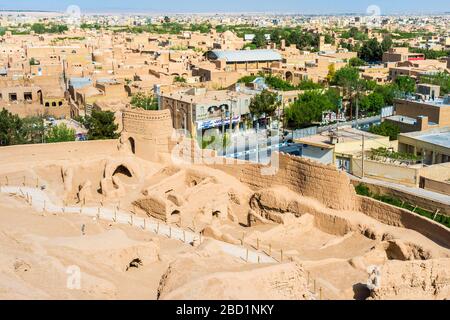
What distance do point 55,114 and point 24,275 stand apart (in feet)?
104

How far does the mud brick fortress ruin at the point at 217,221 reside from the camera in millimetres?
13203

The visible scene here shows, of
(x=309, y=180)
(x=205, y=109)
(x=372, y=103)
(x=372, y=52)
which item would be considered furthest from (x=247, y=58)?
(x=309, y=180)

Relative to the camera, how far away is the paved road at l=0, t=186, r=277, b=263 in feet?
55.8

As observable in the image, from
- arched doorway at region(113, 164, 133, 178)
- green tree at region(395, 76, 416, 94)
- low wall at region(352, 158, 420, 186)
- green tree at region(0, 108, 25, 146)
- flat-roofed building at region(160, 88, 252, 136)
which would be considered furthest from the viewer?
green tree at region(395, 76, 416, 94)

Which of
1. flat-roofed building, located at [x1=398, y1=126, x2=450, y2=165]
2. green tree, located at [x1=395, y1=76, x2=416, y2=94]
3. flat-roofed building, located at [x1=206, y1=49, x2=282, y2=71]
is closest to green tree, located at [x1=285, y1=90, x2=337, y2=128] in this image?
green tree, located at [x1=395, y1=76, x2=416, y2=94]

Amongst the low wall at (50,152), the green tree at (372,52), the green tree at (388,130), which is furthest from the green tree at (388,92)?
the green tree at (372,52)

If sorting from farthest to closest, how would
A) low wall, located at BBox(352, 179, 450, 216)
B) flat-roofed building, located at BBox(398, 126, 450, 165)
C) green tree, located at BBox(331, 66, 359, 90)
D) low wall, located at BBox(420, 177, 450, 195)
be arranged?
green tree, located at BBox(331, 66, 359, 90)
flat-roofed building, located at BBox(398, 126, 450, 165)
low wall, located at BBox(420, 177, 450, 195)
low wall, located at BBox(352, 179, 450, 216)

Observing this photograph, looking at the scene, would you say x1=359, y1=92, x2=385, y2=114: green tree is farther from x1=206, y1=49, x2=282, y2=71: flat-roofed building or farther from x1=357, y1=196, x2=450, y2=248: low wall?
x1=357, y1=196, x2=450, y2=248: low wall

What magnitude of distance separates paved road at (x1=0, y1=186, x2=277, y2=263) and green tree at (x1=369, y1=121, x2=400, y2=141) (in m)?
13.1

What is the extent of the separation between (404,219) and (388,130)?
10847 mm

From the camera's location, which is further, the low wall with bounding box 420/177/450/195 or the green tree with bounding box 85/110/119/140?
the green tree with bounding box 85/110/119/140

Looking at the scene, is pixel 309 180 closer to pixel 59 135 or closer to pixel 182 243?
pixel 182 243

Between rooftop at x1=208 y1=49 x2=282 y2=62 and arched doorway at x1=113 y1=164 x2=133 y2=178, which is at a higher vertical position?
rooftop at x1=208 y1=49 x2=282 y2=62
